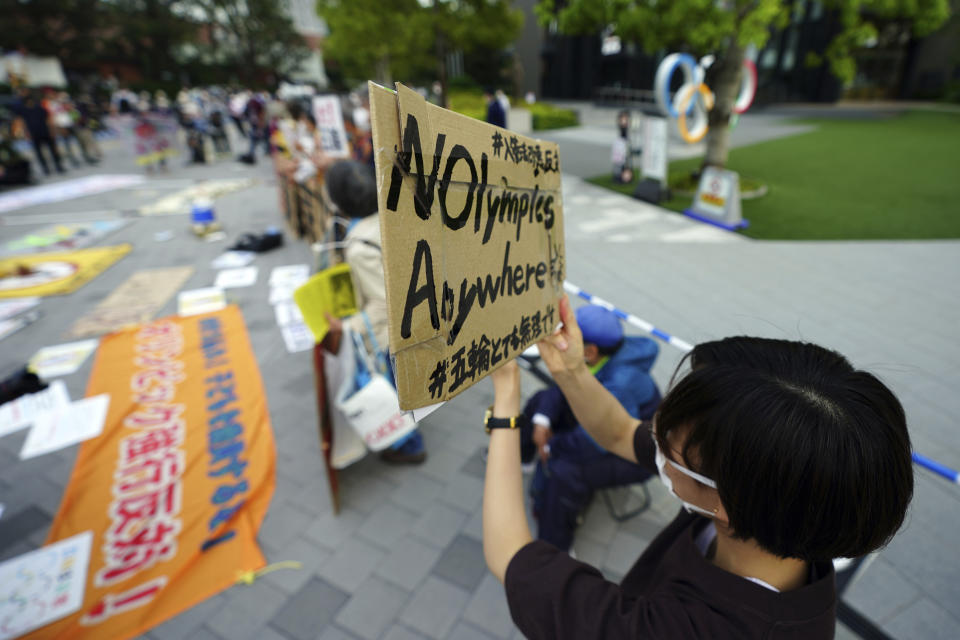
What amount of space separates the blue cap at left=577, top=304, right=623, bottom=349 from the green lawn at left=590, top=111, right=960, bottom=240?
603 cm

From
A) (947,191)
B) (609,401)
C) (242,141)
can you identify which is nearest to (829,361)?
(609,401)

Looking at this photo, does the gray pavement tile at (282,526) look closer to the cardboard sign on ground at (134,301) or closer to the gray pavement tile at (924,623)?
the gray pavement tile at (924,623)

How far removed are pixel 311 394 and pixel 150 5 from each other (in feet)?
159

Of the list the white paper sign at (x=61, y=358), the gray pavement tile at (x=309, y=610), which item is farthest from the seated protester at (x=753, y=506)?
the white paper sign at (x=61, y=358)

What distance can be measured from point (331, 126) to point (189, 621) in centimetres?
530

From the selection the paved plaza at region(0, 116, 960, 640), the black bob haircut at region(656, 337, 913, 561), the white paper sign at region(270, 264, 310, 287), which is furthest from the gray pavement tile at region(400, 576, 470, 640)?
the white paper sign at region(270, 264, 310, 287)

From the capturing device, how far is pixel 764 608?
2.82ft

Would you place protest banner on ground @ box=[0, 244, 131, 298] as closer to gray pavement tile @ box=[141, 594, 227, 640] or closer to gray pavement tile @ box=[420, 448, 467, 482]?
gray pavement tile @ box=[141, 594, 227, 640]

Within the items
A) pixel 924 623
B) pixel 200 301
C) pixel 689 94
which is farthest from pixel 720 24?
pixel 200 301

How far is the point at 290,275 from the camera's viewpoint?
635 cm

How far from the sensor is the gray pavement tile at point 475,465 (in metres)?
3.09

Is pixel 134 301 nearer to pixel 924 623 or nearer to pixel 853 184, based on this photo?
pixel 924 623

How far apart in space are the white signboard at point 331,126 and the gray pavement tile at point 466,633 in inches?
213

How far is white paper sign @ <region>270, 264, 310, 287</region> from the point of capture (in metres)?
6.12
